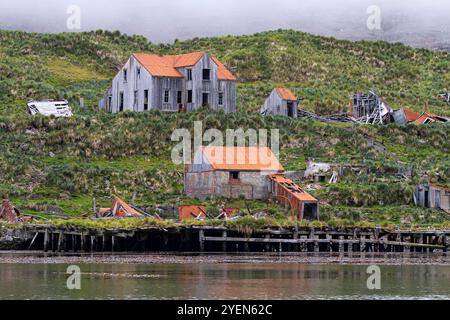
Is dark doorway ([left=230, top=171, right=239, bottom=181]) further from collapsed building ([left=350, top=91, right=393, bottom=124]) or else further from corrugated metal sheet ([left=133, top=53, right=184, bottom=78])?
collapsed building ([left=350, top=91, right=393, bottom=124])

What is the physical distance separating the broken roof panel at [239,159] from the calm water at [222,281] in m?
18.0

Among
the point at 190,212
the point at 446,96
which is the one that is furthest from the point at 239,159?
the point at 446,96

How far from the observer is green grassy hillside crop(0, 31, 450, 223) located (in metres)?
86.8

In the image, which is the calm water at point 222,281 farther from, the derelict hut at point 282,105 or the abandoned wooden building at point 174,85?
the derelict hut at point 282,105

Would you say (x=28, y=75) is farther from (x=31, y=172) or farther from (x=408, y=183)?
(x=408, y=183)

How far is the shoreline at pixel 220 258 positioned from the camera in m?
71.1

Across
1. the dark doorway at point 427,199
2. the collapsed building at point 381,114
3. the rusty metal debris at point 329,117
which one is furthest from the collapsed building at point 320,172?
the collapsed building at point 381,114

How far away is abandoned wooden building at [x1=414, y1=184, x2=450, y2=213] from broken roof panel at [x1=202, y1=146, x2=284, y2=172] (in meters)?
8.57

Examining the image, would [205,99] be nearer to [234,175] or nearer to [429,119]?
[234,175]

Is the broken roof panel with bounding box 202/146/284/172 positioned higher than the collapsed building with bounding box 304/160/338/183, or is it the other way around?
the broken roof panel with bounding box 202/146/284/172

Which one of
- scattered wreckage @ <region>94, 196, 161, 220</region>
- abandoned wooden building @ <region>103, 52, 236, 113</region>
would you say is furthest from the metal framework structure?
scattered wreckage @ <region>94, 196, 161, 220</region>

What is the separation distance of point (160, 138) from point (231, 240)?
2009 centimetres

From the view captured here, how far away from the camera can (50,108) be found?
104000 millimetres
